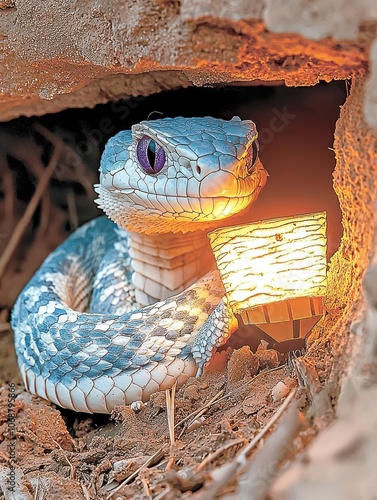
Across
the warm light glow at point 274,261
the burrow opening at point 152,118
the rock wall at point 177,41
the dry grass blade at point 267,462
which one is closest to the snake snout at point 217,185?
the warm light glow at point 274,261

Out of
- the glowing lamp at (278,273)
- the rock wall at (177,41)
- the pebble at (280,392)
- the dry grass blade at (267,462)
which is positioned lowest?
the pebble at (280,392)

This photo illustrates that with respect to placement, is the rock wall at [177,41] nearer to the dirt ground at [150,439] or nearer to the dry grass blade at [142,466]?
the dirt ground at [150,439]

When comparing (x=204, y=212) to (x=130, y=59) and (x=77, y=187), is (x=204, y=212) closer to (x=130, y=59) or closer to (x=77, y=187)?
(x=130, y=59)

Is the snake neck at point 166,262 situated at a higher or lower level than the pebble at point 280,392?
higher

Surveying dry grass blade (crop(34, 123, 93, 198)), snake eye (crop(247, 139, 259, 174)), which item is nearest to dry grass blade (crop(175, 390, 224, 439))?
snake eye (crop(247, 139, 259, 174))

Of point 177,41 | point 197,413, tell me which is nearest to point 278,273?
point 197,413

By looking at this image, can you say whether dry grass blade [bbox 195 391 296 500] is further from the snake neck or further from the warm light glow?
the snake neck

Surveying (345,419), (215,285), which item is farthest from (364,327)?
(215,285)

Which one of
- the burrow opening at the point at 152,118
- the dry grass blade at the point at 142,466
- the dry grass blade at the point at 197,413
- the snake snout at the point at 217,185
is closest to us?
the dry grass blade at the point at 142,466
